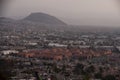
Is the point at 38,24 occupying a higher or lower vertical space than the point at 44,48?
higher

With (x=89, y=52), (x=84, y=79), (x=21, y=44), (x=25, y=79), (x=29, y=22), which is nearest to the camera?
(x=84, y=79)

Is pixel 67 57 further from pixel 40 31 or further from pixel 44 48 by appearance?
pixel 40 31

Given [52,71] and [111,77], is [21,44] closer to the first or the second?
[52,71]

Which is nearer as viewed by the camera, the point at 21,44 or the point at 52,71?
the point at 52,71

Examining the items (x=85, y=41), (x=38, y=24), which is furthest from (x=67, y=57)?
(x=38, y=24)

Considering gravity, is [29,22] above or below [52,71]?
above

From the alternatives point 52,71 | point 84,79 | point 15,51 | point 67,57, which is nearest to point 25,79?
point 52,71

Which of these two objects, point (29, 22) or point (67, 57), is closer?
point (67, 57)

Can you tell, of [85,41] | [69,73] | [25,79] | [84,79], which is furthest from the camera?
[85,41]

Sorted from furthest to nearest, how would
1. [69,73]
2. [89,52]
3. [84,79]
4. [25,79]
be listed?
[89,52]
[69,73]
[25,79]
[84,79]
